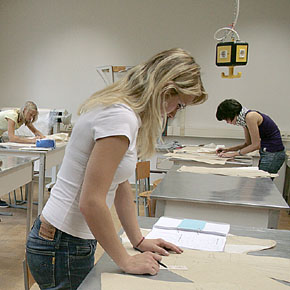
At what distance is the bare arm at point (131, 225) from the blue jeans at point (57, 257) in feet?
0.48

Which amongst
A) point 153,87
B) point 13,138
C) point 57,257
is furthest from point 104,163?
point 13,138

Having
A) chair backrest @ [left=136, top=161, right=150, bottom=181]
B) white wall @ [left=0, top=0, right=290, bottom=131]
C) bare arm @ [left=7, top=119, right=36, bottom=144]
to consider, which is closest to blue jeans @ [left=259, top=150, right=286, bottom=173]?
chair backrest @ [left=136, top=161, right=150, bottom=181]

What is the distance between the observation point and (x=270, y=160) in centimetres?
350

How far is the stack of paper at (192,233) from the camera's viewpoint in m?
1.26

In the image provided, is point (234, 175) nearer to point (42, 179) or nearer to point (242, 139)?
point (42, 179)

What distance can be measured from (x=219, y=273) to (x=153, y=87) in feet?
1.78

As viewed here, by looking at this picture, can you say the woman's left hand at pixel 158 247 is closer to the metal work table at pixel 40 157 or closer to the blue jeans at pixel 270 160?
the metal work table at pixel 40 157

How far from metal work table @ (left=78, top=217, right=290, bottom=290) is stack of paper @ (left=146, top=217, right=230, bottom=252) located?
0.05m

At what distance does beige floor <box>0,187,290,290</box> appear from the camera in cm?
251

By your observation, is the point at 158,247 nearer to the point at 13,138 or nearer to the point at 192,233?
the point at 192,233

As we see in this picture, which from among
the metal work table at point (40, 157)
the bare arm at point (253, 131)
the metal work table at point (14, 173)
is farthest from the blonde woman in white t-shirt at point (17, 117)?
the bare arm at point (253, 131)

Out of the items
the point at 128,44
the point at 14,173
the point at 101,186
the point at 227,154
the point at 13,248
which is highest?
the point at 128,44

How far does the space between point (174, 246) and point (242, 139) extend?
4216 millimetres

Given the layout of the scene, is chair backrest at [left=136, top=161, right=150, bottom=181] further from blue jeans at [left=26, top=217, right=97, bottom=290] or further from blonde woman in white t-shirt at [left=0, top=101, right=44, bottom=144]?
blue jeans at [left=26, top=217, right=97, bottom=290]
